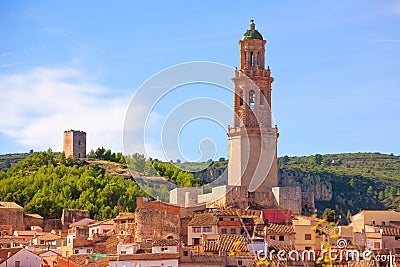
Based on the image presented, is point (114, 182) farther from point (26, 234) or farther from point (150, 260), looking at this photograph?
point (150, 260)

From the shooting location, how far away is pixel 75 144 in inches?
4048

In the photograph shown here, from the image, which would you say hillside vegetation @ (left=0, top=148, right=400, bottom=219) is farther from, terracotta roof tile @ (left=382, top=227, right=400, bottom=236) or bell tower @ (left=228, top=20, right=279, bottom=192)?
terracotta roof tile @ (left=382, top=227, right=400, bottom=236)

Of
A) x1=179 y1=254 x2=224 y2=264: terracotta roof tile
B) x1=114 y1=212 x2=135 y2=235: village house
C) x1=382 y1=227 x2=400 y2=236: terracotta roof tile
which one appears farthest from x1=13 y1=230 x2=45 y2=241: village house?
x1=382 y1=227 x2=400 y2=236: terracotta roof tile

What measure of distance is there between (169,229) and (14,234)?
12616 millimetres

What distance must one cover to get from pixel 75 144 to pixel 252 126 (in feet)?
155

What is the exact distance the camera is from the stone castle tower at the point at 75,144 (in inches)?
4016

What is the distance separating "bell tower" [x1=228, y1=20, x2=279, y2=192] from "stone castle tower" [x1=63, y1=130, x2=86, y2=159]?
44242mm

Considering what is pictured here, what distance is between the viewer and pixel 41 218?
6512cm

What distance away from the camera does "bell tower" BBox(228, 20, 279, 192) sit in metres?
56.8

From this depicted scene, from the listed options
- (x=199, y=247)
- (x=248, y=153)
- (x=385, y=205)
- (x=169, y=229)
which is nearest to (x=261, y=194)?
(x=248, y=153)

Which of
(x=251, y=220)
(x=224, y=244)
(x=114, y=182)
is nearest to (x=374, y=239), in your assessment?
(x=251, y=220)

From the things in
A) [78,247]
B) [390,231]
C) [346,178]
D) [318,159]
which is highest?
[318,159]

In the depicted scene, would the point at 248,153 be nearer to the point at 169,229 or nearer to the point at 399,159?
the point at 169,229
